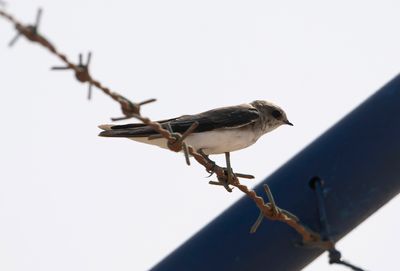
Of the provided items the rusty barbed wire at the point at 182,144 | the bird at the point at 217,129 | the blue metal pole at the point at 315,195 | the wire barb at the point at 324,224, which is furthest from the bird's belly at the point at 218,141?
the wire barb at the point at 324,224

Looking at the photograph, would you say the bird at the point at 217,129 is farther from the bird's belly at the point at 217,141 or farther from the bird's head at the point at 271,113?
the bird's head at the point at 271,113

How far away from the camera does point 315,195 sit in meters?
5.91

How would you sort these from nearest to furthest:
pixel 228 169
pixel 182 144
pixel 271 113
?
1. pixel 182 144
2. pixel 228 169
3. pixel 271 113

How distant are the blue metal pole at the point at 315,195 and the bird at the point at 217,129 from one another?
5.57ft

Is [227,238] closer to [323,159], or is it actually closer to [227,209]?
[227,209]

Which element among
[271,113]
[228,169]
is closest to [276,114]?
[271,113]

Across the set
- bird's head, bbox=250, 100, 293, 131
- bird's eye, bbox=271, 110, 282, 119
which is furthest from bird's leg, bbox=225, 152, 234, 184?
bird's eye, bbox=271, 110, 282, 119

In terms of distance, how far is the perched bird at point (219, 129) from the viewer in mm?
7957

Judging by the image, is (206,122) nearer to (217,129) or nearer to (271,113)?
(217,129)

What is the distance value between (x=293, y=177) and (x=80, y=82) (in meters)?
1.81

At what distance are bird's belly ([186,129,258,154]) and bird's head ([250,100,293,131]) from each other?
44.4 inches

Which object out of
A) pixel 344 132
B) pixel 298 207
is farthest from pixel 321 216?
pixel 344 132

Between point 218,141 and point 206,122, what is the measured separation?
11.0 inches

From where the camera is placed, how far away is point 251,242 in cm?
588
